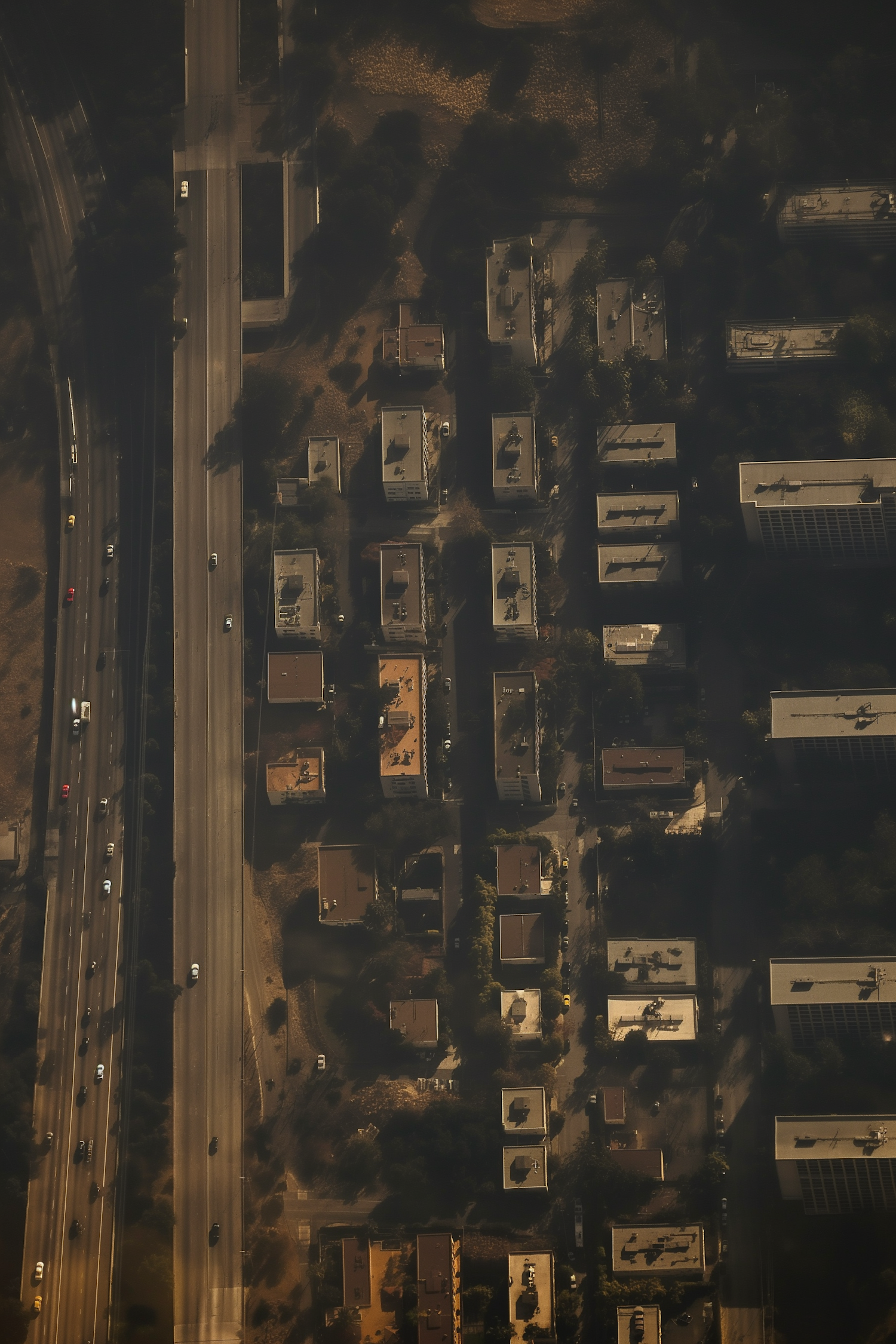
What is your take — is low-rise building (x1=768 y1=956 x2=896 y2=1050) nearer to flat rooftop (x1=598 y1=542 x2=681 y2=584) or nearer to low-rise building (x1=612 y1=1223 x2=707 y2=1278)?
low-rise building (x1=612 y1=1223 x2=707 y2=1278)

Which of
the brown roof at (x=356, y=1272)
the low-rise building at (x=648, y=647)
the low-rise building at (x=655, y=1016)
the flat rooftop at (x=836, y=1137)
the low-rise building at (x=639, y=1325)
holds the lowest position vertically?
the low-rise building at (x=639, y=1325)

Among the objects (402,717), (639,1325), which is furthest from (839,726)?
(639,1325)

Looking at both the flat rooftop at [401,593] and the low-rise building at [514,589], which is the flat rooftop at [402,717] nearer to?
the flat rooftop at [401,593]

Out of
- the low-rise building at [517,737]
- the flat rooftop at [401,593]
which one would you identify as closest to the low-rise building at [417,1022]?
the low-rise building at [517,737]

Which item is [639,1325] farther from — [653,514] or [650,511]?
[650,511]

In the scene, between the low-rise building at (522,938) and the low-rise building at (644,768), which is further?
the low-rise building at (644,768)

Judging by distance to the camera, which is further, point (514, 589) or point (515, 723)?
point (514, 589)

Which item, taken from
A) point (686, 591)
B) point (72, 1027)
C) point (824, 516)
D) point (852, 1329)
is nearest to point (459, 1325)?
point (852, 1329)
